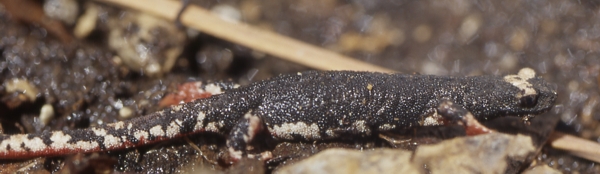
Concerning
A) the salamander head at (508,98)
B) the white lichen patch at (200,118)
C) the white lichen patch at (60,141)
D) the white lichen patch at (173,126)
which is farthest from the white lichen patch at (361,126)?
the white lichen patch at (60,141)

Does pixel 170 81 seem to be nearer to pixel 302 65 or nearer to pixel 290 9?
pixel 302 65

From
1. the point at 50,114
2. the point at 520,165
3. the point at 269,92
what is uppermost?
the point at 50,114

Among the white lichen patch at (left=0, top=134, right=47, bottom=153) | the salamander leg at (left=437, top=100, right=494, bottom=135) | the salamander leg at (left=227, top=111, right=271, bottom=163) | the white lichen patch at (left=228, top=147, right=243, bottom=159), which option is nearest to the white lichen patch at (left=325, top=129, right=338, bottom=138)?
the salamander leg at (left=227, top=111, right=271, bottom=163)

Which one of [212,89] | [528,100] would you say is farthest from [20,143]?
[528,100]

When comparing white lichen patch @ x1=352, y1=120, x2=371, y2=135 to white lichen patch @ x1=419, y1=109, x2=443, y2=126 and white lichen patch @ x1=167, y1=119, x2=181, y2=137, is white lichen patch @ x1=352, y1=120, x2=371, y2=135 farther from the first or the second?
white lichen patch @ x1=167, y1=119, x2=181, y2=137

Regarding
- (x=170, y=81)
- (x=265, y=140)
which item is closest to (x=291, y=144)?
(x=265, y=140)

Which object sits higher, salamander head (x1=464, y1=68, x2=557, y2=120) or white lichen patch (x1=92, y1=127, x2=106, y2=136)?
white lichen patch (x1=92, y1=127, x2=106, y2=136)
